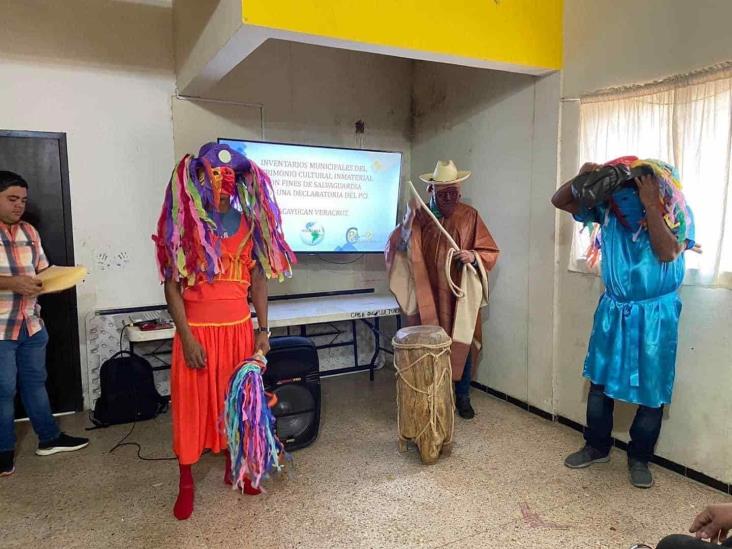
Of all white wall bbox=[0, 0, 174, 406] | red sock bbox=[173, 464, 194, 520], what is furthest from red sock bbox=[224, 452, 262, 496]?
white wall bbox=[0, 0, 174, 406]

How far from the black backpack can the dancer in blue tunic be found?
271cm

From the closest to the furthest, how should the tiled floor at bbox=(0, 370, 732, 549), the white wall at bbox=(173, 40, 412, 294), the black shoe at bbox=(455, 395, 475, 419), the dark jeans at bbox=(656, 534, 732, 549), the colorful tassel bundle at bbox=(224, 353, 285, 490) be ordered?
the dark jeans at bbox=(656, 534, 732, 549) < the tiled floor at bbox=(0, 370, 732, 549) < the colorful tassel bundle at bbox=(224, 353, 285, 490) < the black shoe at bbox=(455, 395, 475, 419) < the white wall at bbox=(173, 40, 412, 294)

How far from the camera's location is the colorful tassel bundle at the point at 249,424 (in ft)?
7.32

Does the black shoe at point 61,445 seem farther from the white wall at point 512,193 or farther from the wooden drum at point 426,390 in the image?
the white wall at point 512,193

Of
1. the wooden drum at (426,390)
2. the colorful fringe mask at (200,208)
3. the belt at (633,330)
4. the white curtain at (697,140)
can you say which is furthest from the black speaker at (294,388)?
the white curtain at (697,140)

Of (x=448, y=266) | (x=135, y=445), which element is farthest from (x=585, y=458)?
(x=135, y=445)

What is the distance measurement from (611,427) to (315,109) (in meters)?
3.05

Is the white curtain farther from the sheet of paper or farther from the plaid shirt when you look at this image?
the plaid shirt

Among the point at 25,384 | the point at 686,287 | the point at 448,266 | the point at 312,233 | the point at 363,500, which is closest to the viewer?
the point at 363,500

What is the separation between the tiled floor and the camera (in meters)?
2.11

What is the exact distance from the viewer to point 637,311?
2.39 m

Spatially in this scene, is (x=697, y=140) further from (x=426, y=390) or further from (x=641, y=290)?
(x=426, y=390)

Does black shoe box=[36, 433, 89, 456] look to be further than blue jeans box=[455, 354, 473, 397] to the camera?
No

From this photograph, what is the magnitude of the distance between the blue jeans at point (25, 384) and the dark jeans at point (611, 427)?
2.93 meters
